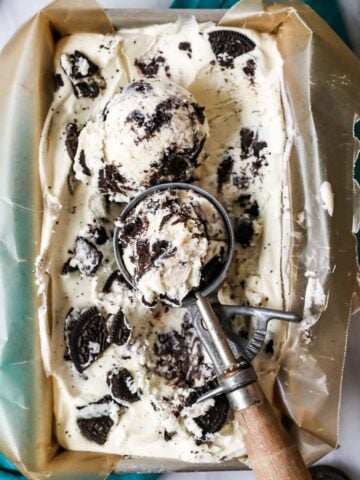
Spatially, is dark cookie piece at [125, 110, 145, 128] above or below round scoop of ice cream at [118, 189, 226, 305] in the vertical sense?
above

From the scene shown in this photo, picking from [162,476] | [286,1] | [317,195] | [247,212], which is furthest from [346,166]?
[162,476]

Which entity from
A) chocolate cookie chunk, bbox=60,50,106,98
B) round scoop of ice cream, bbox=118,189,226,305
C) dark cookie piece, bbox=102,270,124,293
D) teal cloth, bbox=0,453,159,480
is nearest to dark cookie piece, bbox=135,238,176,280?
round scoop of ice cream, bbox=118,189,226,305

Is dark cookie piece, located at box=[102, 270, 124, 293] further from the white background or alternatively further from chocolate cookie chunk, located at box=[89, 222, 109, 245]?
the white background

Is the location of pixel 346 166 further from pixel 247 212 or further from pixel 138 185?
pixel 138 185

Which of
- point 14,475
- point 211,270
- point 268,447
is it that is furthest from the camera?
point 14,475

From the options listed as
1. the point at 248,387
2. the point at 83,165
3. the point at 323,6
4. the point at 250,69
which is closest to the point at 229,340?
the point at 248,387

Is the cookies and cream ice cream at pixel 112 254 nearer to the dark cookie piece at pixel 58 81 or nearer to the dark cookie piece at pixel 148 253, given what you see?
the dark cookie piece at pixel 58 81

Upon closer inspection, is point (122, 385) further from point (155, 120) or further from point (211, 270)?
point (155, 120)
